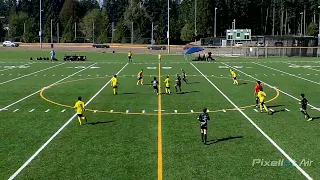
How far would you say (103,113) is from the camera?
2147 cm

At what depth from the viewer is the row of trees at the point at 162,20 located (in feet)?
393

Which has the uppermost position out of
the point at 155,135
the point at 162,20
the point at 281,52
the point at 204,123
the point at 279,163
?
the point at 162,20

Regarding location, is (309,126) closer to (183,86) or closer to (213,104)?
(213,104)

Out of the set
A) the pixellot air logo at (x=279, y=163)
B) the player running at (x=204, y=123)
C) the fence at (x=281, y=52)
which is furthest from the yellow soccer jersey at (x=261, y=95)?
the fence at (x=281, y=52)

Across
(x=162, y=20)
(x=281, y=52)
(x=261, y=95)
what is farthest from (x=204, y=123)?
(x=162, y=20)

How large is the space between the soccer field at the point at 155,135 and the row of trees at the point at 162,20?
295 feet

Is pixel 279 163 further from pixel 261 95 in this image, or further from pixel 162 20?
pixel 162 20

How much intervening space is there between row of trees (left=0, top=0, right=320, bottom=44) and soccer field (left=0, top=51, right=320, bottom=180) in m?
89.8

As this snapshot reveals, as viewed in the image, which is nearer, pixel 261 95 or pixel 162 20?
pixel 261 95

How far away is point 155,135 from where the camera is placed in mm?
16766

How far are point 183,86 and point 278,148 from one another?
17791 millimetres

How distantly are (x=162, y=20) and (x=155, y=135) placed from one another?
110 m

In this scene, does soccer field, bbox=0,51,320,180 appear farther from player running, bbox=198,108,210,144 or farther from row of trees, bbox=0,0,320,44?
row of trees, bbox=0,0,320,44

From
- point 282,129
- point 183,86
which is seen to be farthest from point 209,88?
point 282,129
